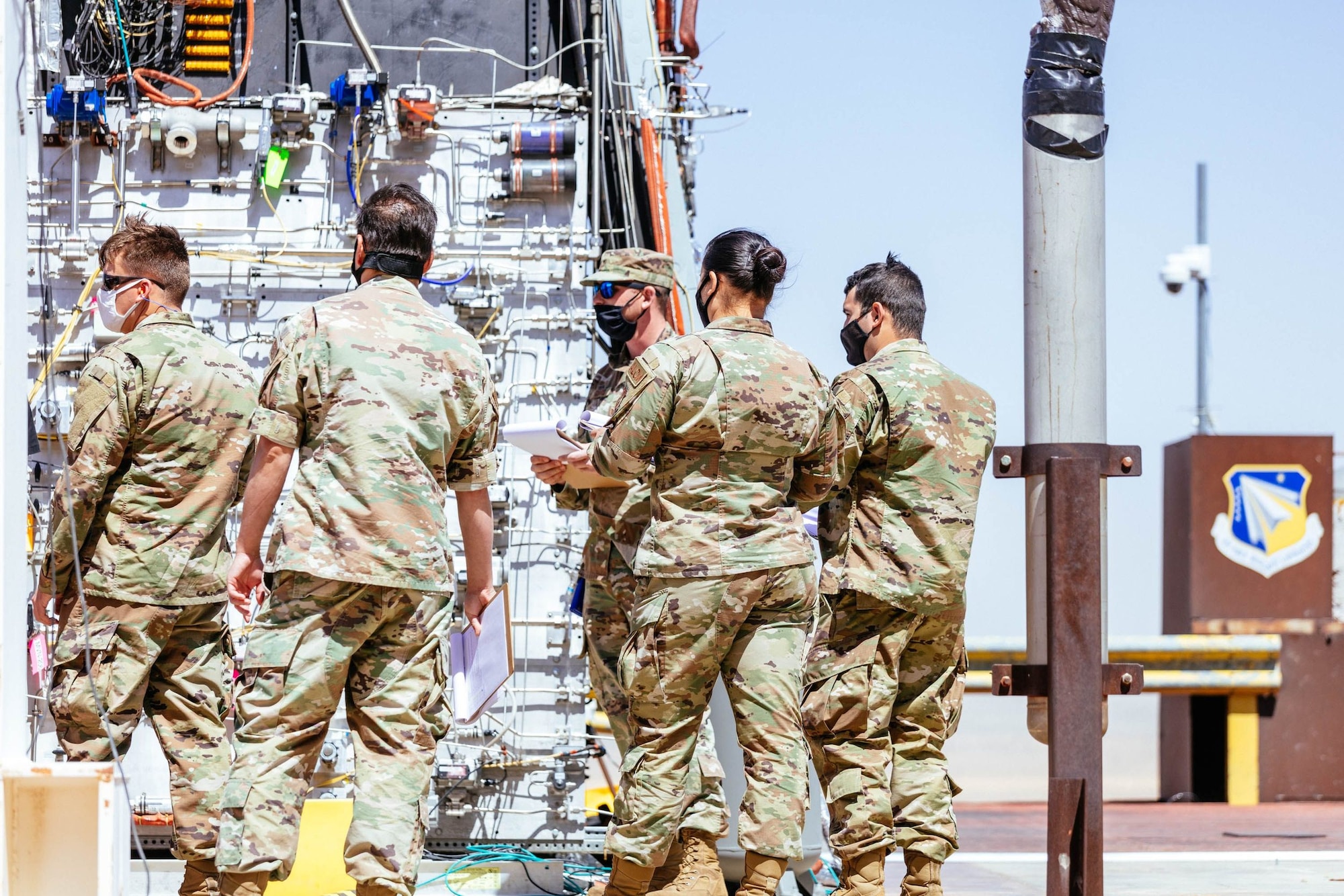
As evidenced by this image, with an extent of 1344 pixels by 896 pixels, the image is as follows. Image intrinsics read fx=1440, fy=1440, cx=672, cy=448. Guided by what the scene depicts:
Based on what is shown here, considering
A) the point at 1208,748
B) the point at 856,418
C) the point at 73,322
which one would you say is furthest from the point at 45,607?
the point at 1208,748

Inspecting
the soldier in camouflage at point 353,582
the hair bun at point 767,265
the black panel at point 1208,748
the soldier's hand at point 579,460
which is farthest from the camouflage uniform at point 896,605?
the black panel at point 1208,748

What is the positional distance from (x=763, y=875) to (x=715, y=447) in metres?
1.27

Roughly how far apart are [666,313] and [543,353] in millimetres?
1012

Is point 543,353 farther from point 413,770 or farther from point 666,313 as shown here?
point 413,770

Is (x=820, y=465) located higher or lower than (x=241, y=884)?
higher

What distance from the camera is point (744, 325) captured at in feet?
14.3

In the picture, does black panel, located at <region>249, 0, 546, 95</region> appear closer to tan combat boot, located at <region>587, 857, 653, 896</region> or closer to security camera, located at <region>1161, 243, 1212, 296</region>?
tan combat boot, located at <region>587, 857, 653, 896</region>

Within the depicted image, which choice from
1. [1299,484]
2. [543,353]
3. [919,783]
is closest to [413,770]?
[919,783]

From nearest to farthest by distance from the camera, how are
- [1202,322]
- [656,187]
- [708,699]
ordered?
[708,699] < [656,187] < [1202,322]

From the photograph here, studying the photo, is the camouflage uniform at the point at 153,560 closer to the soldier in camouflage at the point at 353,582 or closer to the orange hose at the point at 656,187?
the soldier in camouflage at the point at 353,582

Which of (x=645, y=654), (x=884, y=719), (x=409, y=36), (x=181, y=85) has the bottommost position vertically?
(x=884, y=719)

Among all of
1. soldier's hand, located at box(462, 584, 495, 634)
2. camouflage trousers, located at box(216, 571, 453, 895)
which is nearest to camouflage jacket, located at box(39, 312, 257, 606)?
camouflage trousers, located at box(216, 571, 453, 895)

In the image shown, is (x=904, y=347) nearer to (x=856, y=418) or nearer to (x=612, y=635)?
(x=856, y=418)

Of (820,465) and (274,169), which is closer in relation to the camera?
(820,465)
